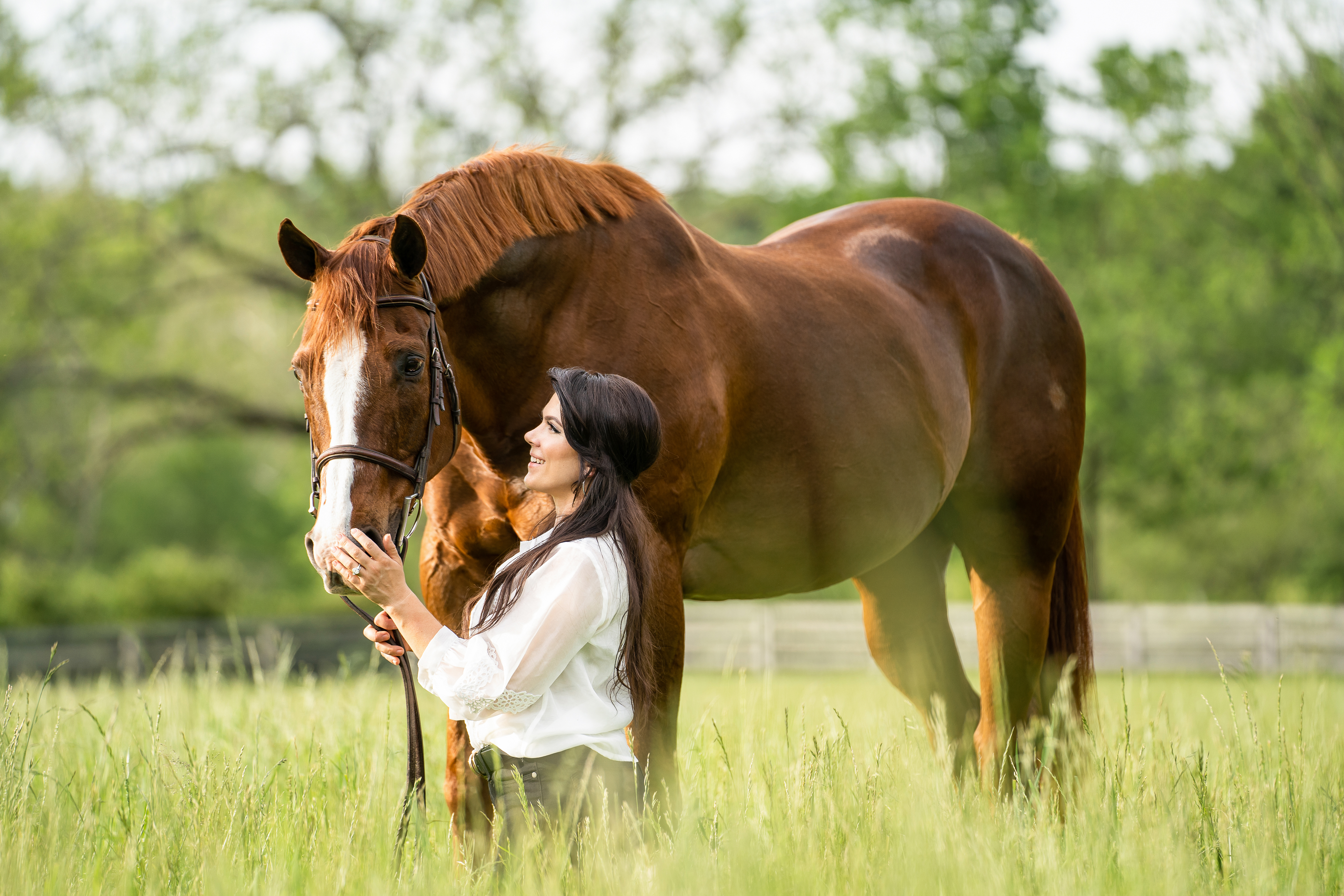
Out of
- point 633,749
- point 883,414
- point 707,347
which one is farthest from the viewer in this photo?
point 883,414

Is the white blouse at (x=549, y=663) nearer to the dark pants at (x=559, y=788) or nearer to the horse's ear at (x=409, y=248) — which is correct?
the dark pants at (x=559, y=788)

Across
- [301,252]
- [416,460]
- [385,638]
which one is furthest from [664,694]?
[301,252]

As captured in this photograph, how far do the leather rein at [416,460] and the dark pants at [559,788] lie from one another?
22cm

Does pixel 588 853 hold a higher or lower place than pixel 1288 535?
higher

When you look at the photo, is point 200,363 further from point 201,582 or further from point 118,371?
point 201,582

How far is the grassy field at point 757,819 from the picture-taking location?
239cm

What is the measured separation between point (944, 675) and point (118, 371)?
1666cm

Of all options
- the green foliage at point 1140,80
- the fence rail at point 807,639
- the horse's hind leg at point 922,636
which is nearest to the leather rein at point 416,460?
the horse's hind leg at point 922,636

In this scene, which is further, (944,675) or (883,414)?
(944,675)

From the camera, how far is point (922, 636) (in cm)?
457

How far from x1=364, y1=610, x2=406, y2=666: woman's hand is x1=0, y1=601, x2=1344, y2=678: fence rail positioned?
12036 mm

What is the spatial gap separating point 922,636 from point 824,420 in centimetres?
145

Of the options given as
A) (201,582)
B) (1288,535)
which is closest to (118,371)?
(201,582)

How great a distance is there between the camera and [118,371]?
58.2 ft
